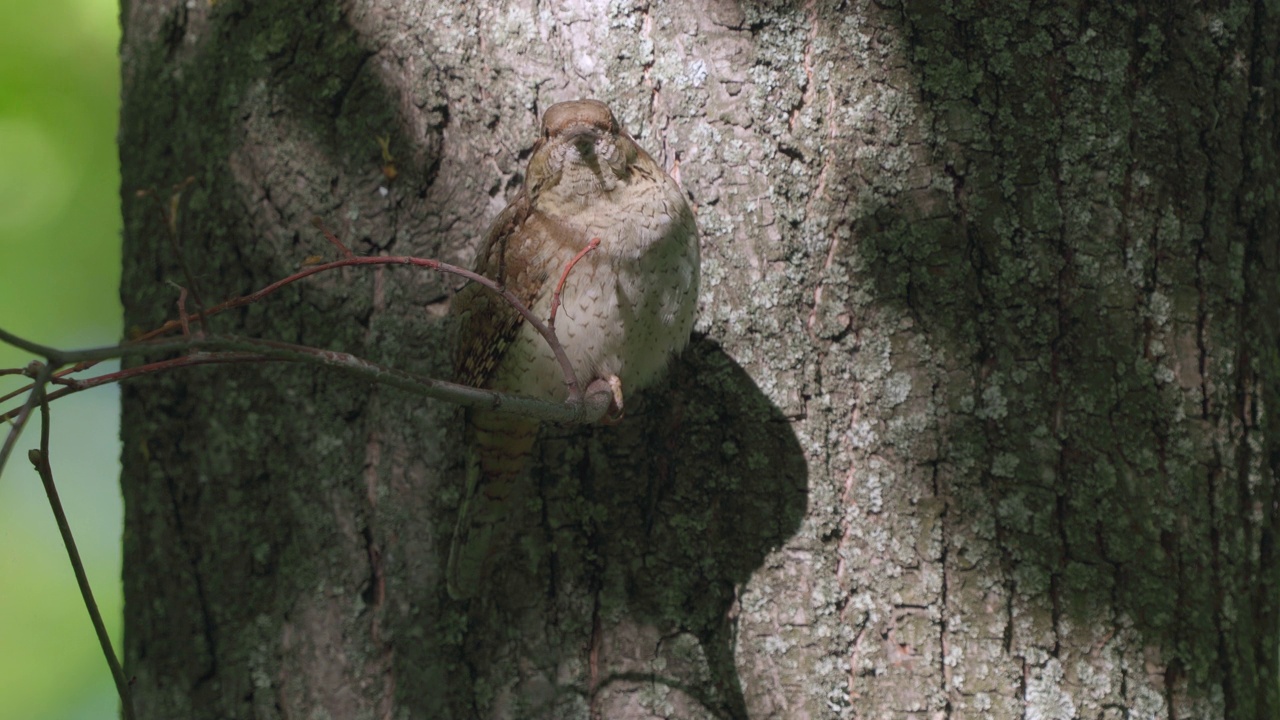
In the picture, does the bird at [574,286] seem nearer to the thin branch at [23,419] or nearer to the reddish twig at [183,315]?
the reddish twig at [183,315]

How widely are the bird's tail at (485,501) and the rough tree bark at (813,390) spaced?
0.19ft

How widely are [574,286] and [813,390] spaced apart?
2.11ft

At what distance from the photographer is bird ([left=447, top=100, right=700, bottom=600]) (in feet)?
7.38

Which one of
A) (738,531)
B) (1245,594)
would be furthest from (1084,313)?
(738,531)

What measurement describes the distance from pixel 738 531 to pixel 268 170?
1.56 meters

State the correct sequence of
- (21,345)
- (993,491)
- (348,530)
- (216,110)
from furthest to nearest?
(216,110), (348,530), (993,491), (21,345)

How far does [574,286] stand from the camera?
7.63 ft

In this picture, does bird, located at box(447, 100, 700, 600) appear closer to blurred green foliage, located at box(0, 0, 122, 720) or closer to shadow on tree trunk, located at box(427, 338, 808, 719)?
shadow on tree trunk, located at box(427, 338, 808, 719)

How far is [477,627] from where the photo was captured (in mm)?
2344

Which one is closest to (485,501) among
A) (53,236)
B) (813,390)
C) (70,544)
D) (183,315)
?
(813,390)

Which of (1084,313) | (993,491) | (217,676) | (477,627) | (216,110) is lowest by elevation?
(217,676)

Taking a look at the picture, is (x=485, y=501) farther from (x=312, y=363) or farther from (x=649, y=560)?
(x=312, y=363)

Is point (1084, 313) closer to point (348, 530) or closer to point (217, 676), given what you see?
point (348, 530)

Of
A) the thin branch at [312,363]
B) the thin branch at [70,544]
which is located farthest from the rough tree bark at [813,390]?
the thin branch at [70,544]
